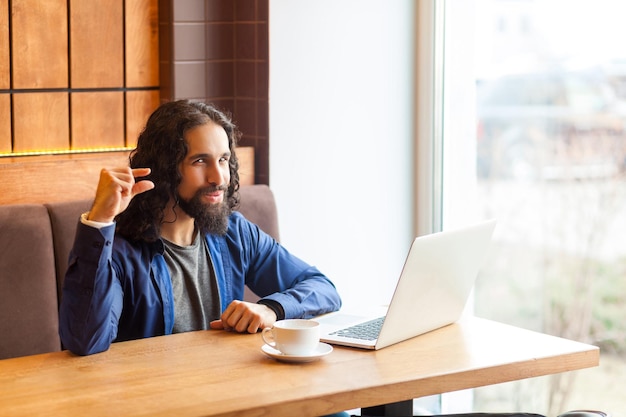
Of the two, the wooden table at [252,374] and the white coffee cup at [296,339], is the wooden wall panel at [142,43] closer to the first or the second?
the wooden table at [252,374]

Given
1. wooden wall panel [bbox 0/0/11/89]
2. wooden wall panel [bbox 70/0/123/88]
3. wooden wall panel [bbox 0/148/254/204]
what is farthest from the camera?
wooden wall panel [bbox 70/0/123/88]

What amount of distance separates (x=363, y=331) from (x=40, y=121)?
147 cm

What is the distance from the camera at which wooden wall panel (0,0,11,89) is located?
2954 mm

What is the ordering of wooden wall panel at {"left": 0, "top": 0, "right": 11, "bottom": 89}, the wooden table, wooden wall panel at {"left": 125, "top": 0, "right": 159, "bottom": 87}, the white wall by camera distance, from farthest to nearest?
1. the white wall
2. wooden wall panel at {"left": 125, "top": 0, "right": 159, "bottom": 87}
3. wooden wall panel at {"left": 0, "top": 0, "right": 11, "bottom": 89}
4. the wooden table

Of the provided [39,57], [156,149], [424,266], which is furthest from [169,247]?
[39,57]

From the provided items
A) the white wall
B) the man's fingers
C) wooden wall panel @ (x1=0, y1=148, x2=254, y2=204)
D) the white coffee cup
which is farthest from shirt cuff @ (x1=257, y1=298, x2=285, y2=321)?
the white wall

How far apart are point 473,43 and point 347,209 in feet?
2.49

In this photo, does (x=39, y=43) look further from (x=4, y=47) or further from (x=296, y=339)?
(x=296, y=339)

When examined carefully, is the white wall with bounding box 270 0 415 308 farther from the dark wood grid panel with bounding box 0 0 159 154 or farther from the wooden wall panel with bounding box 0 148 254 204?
the wooden wall panel with bounding box 0 148 254 204

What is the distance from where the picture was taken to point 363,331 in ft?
7.07

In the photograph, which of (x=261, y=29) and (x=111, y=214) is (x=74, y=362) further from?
(x=261, y=29)

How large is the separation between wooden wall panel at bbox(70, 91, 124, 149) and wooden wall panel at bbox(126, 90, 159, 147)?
23 mm

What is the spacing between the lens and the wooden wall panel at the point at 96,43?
313cm

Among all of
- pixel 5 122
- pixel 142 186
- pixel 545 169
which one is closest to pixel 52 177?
pixel 5 122
